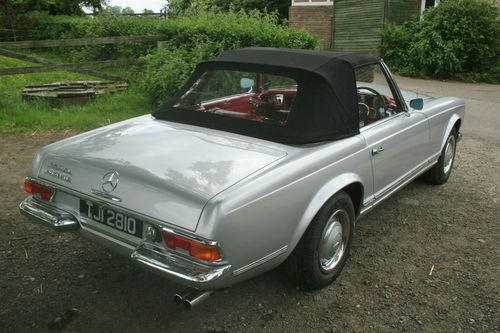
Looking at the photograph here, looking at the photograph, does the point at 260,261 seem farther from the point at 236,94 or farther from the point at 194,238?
the point at 236,94

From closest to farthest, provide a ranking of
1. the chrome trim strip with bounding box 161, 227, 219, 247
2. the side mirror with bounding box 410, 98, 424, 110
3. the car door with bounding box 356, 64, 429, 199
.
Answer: the chrome trim strip with bounding box 161, 227, 219, 247, the car door with bounding box 356, 64, 429, 199, the side mirror with bounding box 410, 98, 424, 110

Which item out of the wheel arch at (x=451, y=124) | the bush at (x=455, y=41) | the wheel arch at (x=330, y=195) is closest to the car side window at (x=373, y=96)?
the wheel arch at (x=330, y=195)

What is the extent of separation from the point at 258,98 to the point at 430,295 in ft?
6.34

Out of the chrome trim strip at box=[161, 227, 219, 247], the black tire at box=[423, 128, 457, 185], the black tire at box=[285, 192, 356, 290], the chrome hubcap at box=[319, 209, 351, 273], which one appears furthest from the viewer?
the black tire at box=[423, 128, 457, 185]

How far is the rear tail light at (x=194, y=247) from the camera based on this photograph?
238 cm

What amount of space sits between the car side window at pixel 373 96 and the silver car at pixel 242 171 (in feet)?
0.04

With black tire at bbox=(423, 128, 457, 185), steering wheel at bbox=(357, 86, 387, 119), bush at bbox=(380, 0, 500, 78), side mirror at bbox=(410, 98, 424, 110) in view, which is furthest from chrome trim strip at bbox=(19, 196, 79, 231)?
bush at bbox=(380, 0, 500, 78)

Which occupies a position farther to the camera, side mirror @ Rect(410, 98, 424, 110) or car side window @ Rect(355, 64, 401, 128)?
side mirror @ Rect(410, 98, 424, 110)

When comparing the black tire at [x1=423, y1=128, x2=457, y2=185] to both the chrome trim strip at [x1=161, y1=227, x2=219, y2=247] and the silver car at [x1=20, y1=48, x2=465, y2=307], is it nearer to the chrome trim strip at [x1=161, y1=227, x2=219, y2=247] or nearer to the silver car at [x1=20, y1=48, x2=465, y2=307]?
the silver car at [x1=20, y1=48, x2=465, y2=307]

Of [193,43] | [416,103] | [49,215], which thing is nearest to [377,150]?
[416,103]

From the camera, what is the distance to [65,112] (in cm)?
784

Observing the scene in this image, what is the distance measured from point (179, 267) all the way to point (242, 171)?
63 centimetres

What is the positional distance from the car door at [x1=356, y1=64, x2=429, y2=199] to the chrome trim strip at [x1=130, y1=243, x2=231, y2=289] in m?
1.66

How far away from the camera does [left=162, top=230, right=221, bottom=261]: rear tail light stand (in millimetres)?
2377
